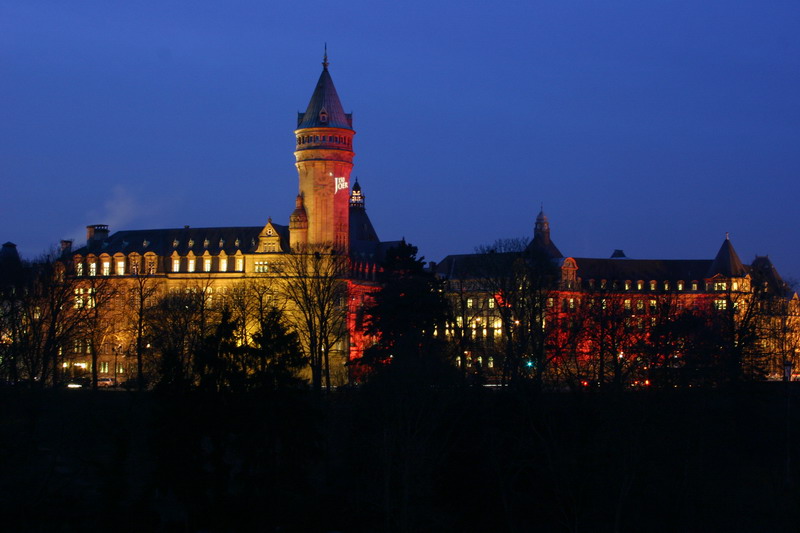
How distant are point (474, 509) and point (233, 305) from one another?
52787mm

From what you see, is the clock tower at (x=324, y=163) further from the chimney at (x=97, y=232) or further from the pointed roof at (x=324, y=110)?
the chimney at (x=97, y=232)

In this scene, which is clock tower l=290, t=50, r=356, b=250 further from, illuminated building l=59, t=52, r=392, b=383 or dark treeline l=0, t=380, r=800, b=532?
dark treeline l=0, t=380, r=800, b=532

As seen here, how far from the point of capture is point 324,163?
5094 inches

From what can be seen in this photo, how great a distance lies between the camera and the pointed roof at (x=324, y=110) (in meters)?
128

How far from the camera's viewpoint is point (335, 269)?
4550 inches

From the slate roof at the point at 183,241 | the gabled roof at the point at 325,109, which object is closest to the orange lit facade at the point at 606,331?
the gabled roof at the point at 325,109

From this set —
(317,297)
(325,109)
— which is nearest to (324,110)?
(325,109)

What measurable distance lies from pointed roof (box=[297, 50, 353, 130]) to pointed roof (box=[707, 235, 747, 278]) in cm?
4813

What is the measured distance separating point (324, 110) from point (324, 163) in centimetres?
493

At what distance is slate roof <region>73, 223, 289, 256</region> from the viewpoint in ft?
443

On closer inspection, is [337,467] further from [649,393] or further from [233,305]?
[233,305]

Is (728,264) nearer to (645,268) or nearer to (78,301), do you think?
(645,268)

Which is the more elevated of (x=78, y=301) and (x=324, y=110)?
(x=324, y=110)

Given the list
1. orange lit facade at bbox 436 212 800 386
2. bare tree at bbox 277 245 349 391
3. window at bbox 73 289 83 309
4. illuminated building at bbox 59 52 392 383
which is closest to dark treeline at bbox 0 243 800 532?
orange lit facade at bbox 436 212 800 386
